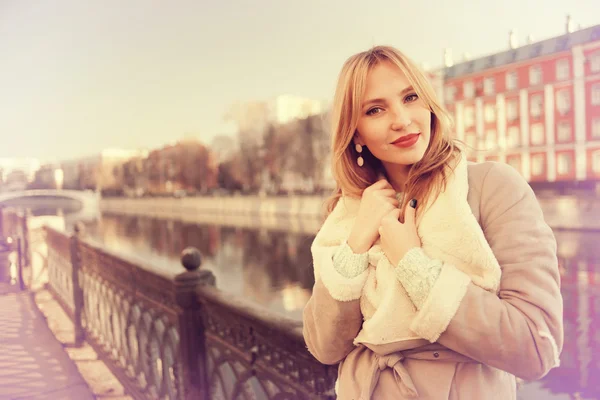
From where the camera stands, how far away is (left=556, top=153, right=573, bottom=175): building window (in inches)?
590

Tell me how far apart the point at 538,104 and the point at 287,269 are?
11.2m

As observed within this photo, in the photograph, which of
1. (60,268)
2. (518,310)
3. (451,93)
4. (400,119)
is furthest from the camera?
(451,93)

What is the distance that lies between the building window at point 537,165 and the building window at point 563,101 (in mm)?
1631

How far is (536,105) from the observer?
17.2 metres

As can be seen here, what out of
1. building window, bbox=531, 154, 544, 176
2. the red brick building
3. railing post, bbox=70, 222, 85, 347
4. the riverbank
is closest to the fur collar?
railing post, bbox=70, 222, 85, 347

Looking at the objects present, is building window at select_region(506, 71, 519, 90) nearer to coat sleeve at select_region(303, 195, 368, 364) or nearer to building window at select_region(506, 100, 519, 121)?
building window at select_region(506, 100, 519, 121)

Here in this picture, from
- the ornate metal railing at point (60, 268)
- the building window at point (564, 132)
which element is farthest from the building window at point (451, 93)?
the ornate metal railing at point (60, 268)

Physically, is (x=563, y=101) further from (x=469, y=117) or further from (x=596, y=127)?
(x=469, y=117)

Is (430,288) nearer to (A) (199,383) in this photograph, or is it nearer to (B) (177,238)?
(A) (199,383)

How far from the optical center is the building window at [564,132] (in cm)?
1512

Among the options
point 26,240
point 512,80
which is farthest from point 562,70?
point 26,240

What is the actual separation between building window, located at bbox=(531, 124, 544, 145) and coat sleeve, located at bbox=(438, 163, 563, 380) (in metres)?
18.0

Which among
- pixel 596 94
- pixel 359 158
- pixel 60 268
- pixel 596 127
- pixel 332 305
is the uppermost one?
pixel 596 94

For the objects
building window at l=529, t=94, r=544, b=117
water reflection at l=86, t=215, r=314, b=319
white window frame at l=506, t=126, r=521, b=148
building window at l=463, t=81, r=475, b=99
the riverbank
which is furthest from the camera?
building window at l=463, t=81, r=475, b=99
